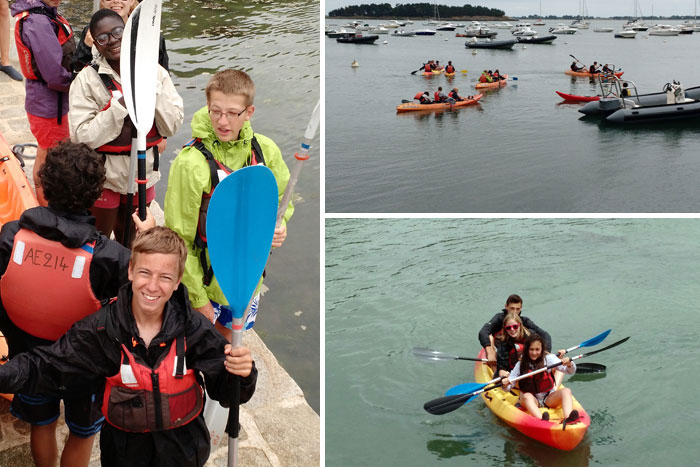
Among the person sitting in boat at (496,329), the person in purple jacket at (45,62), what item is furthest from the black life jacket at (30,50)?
the person sitting in boat at (496,329)

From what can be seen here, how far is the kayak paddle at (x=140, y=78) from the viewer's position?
8.97 ft

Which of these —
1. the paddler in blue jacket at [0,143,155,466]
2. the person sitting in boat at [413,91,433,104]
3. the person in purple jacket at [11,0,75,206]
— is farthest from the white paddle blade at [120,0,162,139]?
the person sitting in boat at [413,91,433,104]

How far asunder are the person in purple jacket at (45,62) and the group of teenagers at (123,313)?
3.80 feet

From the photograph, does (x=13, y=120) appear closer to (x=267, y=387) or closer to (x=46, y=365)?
(x=267, y=387)

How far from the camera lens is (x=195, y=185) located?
2424mm

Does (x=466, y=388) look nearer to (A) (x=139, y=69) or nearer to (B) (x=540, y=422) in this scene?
(B) (x=540, y=422)

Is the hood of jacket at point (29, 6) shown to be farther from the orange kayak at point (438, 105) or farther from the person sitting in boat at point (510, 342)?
the orange kayak at point (438, 105)

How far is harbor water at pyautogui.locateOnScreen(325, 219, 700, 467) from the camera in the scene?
18.2 ft

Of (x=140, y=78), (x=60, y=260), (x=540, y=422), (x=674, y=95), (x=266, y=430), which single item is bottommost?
(x=540, y=422)

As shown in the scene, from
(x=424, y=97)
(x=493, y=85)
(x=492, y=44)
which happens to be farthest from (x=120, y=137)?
(x=492, y=44)

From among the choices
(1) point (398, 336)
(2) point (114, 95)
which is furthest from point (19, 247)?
(1) point (398, 336)

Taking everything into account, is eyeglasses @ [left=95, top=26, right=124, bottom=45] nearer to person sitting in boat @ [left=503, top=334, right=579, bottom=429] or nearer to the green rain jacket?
the green rain jacket

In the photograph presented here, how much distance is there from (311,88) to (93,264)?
21.3 ft

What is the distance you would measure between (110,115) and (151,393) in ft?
4.12
